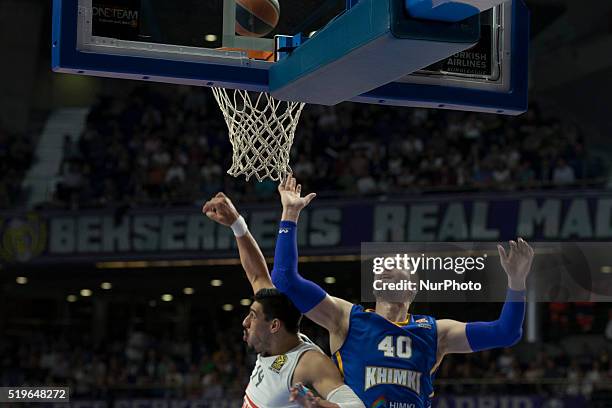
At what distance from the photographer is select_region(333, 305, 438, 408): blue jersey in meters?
5.64

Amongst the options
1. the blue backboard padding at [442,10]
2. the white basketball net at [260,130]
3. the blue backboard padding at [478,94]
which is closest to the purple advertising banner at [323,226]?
the white basketball net at [260,130]

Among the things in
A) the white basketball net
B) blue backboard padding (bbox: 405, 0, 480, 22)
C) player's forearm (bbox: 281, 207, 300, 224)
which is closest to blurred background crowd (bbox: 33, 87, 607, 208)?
the white basketball net

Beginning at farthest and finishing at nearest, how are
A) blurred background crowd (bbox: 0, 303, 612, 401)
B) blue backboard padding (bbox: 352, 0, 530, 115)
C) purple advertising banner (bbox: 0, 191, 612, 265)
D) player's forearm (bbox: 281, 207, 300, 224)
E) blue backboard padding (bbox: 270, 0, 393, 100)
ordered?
purple advertising banner (bbox: 0, 191, 612, 265) → blurred background crowd (bbox: 0, 303, 612, 401) → blue backboard padding (bbox: 352, 0, 530, 115) → player's forearm (bbox: 281, 207, 300, 224) → blue backboard padding (bbox: 270, 0, 393, 100)

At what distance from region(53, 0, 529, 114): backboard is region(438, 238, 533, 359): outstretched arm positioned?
97 cm

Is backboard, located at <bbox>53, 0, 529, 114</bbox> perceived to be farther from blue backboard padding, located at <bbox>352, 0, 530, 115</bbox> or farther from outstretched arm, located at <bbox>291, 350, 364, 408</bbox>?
outstretched arm, located at <bbox>291, 350, 364, 408</bbox>

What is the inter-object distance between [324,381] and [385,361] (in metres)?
0.45

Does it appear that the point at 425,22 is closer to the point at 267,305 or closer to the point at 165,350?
the point at 267,305

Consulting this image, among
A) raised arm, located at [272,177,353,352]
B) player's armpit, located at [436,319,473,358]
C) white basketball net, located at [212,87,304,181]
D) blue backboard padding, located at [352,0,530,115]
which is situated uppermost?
blue backboard padding, located at [352,0,530,115]

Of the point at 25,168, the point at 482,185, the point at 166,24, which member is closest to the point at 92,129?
the point at 25,168

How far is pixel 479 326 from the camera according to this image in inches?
231

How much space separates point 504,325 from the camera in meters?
5.76

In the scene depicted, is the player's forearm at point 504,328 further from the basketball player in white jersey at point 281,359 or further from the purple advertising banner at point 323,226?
the purple advertising banner at point 323,226

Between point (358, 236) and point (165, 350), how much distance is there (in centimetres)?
583

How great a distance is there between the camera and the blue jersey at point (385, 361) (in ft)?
18.5
